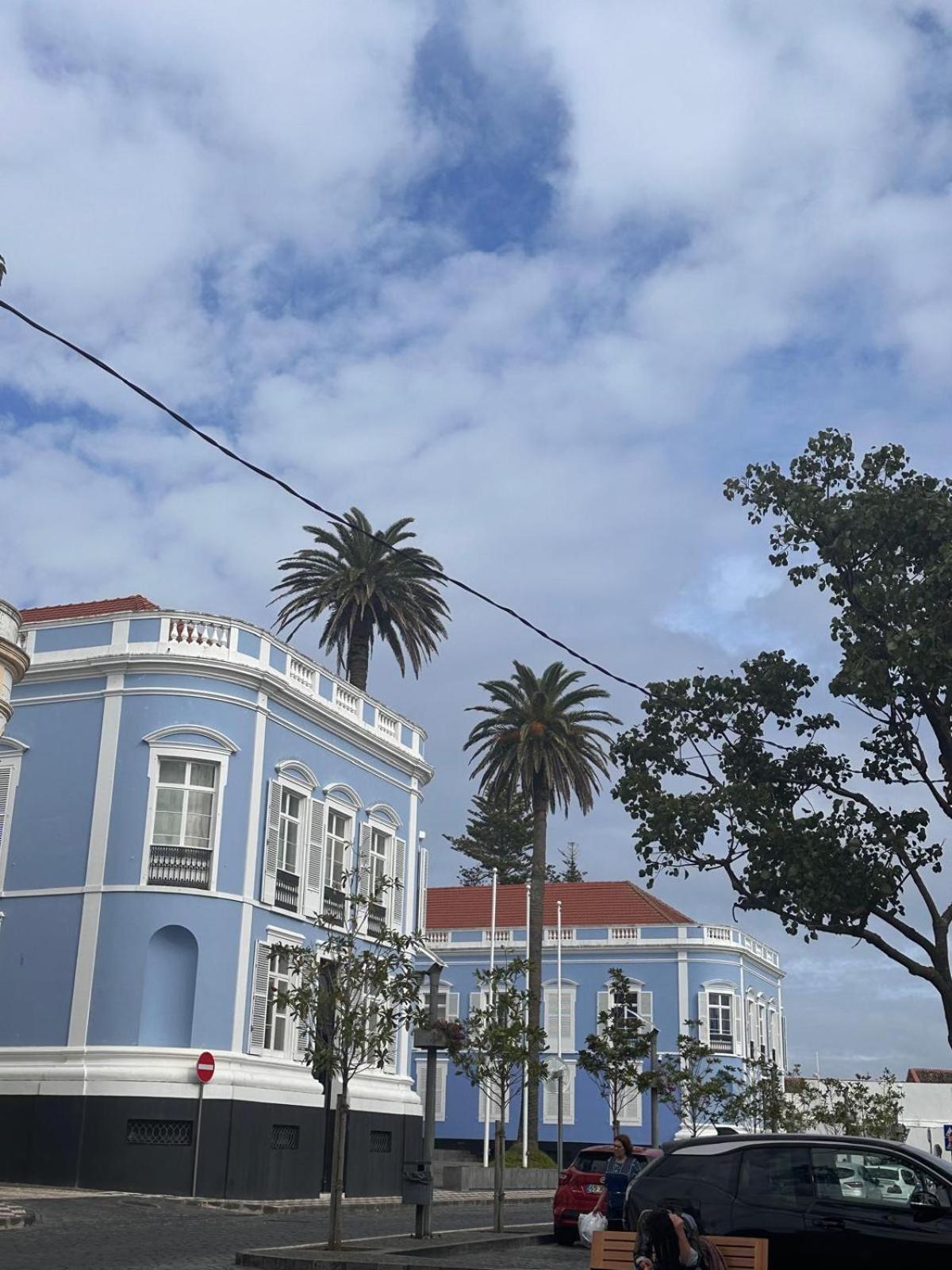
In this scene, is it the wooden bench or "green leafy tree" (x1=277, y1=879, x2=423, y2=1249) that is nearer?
the wooden bench

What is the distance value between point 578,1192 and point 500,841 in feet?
226

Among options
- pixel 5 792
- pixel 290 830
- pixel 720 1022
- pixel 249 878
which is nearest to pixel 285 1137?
pixel 249 878

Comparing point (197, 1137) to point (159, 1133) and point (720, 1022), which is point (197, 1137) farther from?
point (720, 1022)

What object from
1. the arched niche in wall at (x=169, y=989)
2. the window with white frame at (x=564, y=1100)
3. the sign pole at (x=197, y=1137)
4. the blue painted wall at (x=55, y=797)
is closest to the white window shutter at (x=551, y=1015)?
the window with white frame at (x=564, y=1100)

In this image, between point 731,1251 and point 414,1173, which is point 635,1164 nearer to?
point 414,1173

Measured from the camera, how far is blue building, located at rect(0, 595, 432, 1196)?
29.9 meters

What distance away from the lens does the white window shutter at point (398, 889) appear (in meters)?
39.9

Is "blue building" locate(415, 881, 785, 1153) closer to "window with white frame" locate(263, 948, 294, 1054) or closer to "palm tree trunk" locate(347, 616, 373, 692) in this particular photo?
"palm tree trunk" locate(347, 616, 373, 692)

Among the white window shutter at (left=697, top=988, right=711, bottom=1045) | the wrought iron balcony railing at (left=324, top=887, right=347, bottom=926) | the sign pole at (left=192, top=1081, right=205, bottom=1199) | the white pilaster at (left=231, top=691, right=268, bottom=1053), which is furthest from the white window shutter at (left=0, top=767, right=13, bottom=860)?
the white window shutter at (left=697, top=988, right=711, bottom=1045)

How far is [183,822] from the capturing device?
32.1m

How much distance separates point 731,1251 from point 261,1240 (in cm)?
1110

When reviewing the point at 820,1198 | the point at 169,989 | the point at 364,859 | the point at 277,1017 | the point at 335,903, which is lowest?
the point at 820,1198

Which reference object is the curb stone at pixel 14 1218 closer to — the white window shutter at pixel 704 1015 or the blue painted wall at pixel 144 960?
the blue painted wall at pixel 144 960

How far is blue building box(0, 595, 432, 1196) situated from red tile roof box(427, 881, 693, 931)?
30.9 meters
